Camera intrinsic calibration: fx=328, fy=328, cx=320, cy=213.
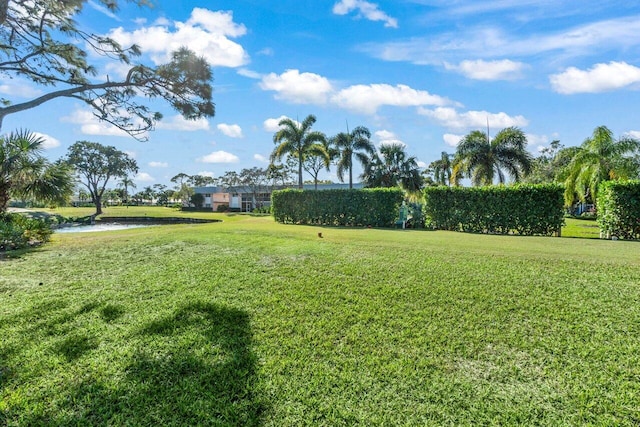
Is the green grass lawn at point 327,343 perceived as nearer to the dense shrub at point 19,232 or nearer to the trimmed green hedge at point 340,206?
the dense shrub at point 19,232

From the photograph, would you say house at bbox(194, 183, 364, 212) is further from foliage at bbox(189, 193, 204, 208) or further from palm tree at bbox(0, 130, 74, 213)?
palm tree at bbox(0, 130, 74, 213)

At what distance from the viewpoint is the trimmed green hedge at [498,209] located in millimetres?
11672

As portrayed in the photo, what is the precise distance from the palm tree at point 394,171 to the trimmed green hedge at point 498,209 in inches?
618

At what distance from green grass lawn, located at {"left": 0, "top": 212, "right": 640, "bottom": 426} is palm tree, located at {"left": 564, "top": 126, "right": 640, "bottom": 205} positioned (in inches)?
610

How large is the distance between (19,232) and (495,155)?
23653 mm

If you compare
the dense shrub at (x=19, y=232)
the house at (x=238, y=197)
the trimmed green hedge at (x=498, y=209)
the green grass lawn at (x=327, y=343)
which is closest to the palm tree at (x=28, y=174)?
the dense shrub at (x=19, y=232)

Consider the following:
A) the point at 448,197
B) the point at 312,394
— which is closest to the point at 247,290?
the point at 312,394

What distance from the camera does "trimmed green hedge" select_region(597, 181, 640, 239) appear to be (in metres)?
10.2

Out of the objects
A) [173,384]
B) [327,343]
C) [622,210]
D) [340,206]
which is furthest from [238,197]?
[173,384]

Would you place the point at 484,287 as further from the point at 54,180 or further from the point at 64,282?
the point at 54,180

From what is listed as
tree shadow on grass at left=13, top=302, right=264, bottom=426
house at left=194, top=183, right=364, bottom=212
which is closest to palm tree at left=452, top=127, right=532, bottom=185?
tree shadow on grass at left=13, top=302, right=264, bottom=426

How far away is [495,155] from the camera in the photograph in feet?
70.3

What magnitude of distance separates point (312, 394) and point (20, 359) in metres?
3.04

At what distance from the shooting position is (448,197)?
1391 cm
